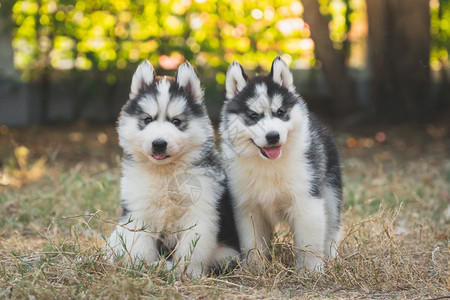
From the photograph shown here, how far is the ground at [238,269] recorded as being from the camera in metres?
3.26

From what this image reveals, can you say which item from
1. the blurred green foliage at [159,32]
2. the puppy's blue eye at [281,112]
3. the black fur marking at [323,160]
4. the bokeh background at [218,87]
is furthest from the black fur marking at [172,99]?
the blurred green foliage at [159,32]

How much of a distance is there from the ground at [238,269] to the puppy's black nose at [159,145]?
508mm

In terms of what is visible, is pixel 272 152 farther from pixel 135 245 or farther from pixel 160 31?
pixel 160 31

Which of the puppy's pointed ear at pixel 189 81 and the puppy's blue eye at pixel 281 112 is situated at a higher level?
the puppy's pointed ear at pixel 189 81

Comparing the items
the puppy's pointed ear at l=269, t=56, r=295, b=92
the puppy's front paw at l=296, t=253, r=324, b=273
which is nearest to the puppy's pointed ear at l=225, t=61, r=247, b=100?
the puppy's pointed ear at l=269, t=56, r=295, b=92

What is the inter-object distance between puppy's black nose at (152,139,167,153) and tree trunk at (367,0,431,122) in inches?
264

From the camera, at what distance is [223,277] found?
3521 millimetres

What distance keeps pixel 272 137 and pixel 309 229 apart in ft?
2.16

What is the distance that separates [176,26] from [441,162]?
14.8 feet

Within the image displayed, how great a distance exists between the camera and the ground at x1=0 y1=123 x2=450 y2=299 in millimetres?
3260

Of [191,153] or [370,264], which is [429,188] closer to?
[370,264]

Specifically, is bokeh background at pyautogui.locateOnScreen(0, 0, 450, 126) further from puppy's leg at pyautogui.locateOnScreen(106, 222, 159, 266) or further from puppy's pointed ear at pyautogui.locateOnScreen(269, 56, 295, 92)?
puppy's leg at pyautogui.locateOnScreen(106, 222, 159, 266)

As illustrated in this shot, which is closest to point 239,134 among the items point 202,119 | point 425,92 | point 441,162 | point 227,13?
point 202,119

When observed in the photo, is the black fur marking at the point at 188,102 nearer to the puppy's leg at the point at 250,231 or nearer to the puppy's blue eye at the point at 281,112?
the puppy's blue eye at the point at 281,112
